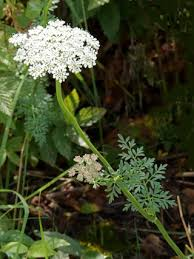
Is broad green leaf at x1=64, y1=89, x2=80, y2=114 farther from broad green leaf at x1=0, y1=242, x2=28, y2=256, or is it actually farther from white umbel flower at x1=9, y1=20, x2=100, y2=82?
white umbel flower at x1=9, y1=20, x2=100, y2=82

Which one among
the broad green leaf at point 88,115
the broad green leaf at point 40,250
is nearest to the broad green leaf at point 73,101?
the broad green leaf at point 88,115

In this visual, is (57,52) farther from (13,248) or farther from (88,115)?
(88,115)

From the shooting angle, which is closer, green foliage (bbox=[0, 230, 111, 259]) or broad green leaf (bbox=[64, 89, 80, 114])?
green foliage (bbox=[0, 230, 111, 259])

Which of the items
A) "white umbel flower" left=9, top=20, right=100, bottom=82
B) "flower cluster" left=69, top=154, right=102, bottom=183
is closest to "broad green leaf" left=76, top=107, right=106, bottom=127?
"flower cluster" left=69, top=154, right=102, bottom=183

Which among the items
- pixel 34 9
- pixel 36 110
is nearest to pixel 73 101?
pixel 36 110

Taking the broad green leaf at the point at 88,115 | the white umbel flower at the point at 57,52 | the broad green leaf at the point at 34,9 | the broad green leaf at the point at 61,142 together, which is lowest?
the broad green leaf at the point at 61,142

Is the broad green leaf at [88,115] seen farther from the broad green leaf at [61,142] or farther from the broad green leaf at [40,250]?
the broad green leaf at [40,250]

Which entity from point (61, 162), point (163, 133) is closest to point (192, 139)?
point (163, 133)
